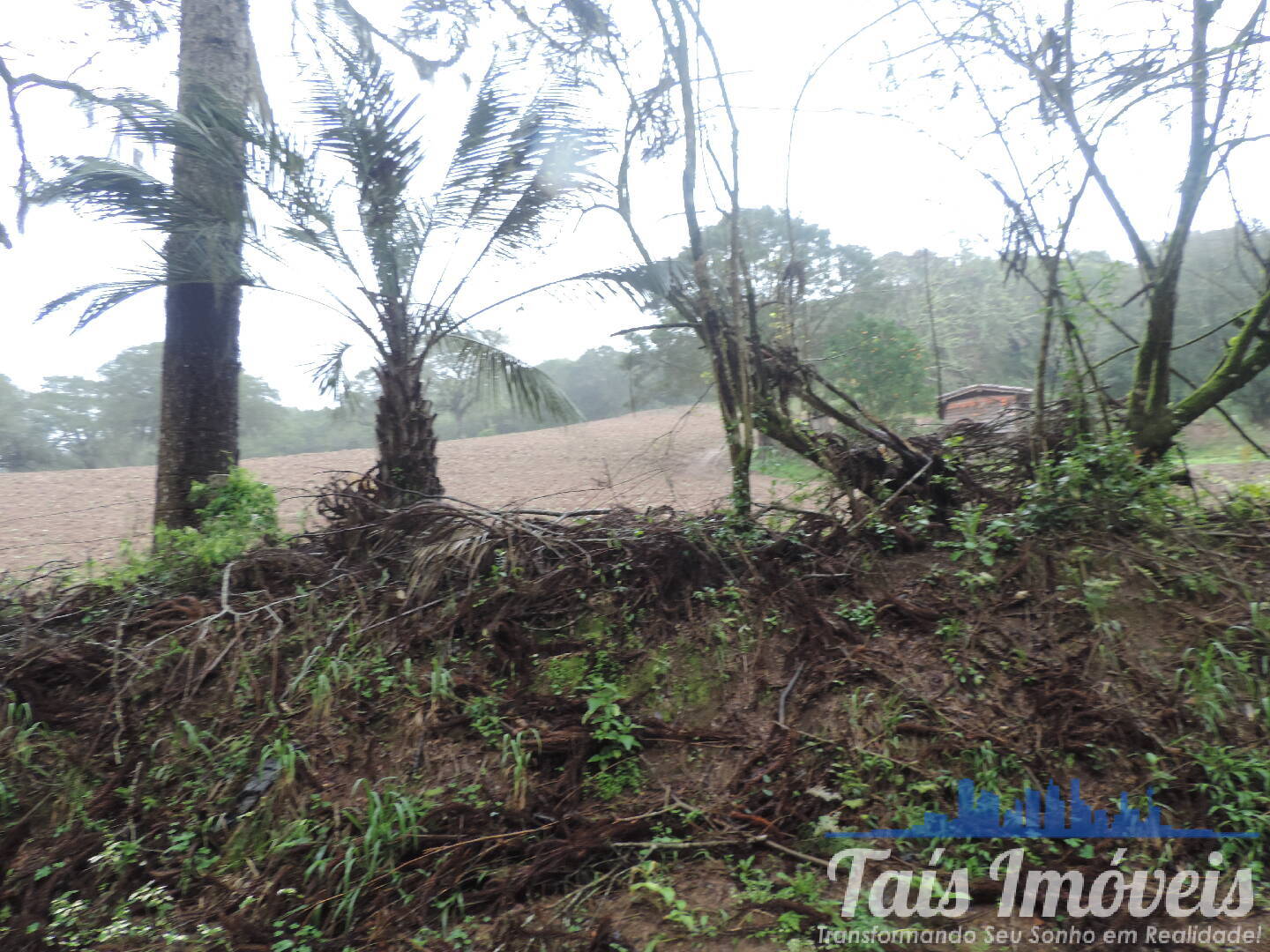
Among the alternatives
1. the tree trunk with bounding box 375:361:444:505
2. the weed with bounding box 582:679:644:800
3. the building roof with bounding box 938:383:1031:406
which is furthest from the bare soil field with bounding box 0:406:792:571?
the building roof with bounding box 938:383:1031:406

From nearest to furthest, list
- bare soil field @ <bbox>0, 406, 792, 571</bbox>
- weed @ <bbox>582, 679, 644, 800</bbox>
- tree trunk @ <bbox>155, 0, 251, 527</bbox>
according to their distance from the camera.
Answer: weed @ <bbox>582, 679, 644, 800</bbox>
bare soil field @ <bbox>0, 406, 792, 571</bbox>
tree trunk @ <bbox>155, 0, 251, 527</bbox>

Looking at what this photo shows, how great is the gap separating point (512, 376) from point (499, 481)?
250 cm

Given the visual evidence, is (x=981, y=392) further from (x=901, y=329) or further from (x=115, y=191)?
(x=115, y=191)

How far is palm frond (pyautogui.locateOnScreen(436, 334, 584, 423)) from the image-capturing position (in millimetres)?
6855

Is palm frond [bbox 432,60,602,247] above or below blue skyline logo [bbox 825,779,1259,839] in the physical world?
above

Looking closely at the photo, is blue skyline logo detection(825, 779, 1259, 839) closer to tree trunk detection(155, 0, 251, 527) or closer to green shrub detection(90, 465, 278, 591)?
green shrub detection(90, 465, 278, 591)

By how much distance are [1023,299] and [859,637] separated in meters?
5.74

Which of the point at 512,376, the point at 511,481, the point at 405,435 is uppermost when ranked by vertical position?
the point at 512,376

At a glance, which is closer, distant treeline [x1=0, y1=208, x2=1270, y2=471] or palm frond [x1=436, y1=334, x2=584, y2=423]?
distant treeline [x1=0, y1=208, x2=1270, y2=471]

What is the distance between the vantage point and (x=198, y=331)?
23.6 feet

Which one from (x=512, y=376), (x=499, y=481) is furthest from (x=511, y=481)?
(x=512, y=376)

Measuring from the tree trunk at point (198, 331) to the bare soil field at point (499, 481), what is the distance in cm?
68

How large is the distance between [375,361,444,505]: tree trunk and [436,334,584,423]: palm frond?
0.74 meters

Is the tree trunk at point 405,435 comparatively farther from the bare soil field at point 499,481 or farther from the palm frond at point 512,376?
the palm frond at point 512,376
